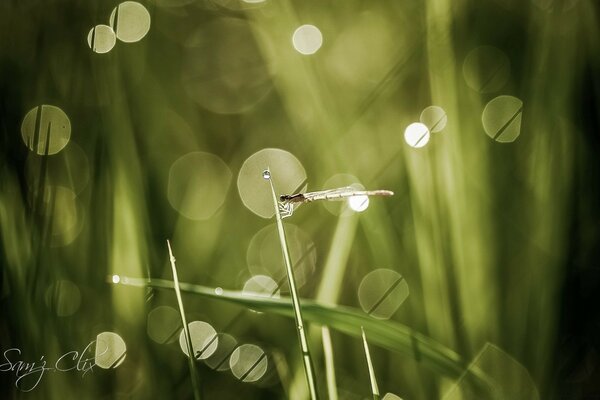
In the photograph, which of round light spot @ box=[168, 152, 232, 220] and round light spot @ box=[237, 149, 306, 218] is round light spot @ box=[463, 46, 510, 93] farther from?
round light spot @ box=[168, 152, 232, 220]

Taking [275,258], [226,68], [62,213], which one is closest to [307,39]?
[226,68]

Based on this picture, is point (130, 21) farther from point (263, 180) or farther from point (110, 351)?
point (110, 351)

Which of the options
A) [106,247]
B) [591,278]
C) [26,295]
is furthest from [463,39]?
[26,295]

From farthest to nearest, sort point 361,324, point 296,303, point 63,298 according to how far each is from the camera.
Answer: point 63,298
point 361,324
point 296,303

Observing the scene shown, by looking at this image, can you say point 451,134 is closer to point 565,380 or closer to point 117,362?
point 565,380

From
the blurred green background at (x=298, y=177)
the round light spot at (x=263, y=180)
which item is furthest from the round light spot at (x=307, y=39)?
the round light spot at (x=263, y=180)

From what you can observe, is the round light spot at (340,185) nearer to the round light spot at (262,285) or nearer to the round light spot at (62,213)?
the round light spot at (262,285)

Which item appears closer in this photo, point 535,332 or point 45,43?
point 535,332
